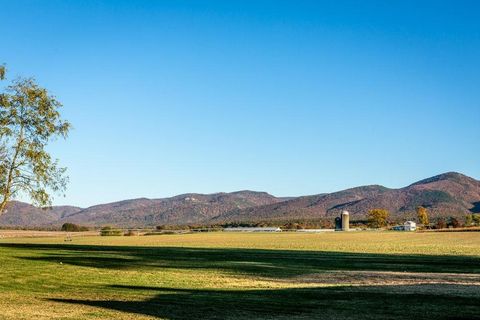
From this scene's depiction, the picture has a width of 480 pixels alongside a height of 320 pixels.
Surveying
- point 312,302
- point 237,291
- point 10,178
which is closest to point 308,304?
point 312,302

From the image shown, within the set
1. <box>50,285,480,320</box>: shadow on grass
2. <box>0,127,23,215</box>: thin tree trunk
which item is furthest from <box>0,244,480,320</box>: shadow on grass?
<box>0,127,23,215</box>: thin tree trunk

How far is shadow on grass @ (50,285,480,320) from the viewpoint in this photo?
695 inches

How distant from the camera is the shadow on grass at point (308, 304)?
695 inches

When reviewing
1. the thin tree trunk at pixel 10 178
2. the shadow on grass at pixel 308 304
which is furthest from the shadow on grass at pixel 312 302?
the thin tree trunk at pixel 10 178

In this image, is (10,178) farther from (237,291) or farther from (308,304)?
(308,304)

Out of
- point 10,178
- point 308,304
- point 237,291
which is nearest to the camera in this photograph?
point 308,304

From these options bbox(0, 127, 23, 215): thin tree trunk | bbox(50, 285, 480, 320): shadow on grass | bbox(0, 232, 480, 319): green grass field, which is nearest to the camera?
bbox(50, 285, 480, 320): shadow on grass

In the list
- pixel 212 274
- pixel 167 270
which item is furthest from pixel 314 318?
pixel 167 270

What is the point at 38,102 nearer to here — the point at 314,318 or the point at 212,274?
the point at 212,274

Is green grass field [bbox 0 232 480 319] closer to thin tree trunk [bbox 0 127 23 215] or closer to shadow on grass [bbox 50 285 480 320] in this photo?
shadow on grass [bbox 50 285 480 320]

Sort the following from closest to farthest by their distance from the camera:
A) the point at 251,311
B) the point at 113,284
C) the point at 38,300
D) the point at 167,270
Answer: the point at 251,311 → the point at 38,300 → the point at 113,284 → the point at 167,270

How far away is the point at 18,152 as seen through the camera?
145ft

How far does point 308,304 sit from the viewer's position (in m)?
20.0

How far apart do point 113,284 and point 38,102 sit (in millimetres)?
22311
